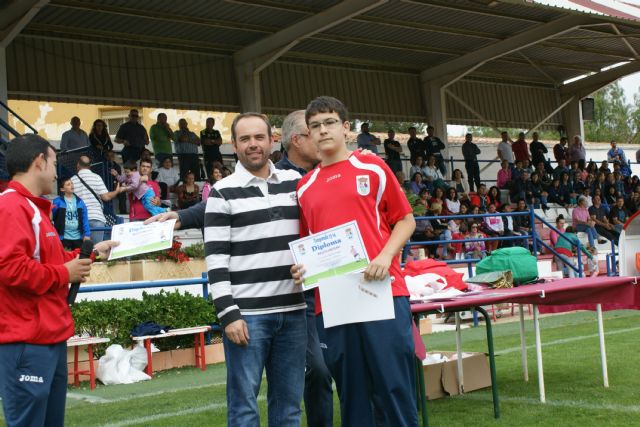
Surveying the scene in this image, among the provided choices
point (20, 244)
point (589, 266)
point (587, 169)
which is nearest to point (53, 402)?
point (20, 244)

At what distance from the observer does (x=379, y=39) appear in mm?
24469

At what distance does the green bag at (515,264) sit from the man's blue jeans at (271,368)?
10.5 ft

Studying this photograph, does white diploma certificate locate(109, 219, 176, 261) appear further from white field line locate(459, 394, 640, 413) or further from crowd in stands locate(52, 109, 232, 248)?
crowd in stands locate(52, 109, 232, 248)

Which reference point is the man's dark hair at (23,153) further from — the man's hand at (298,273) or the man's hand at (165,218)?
the man's hand at (298,273)

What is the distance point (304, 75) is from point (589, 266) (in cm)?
987

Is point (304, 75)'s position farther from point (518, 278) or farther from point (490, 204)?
point (518, 278)

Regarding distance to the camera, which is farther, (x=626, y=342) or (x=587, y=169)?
(x=587, y=169)

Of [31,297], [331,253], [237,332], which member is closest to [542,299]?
[331,253]

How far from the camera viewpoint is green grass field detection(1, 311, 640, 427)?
21.2 ft

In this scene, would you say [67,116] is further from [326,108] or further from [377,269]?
[377,269]

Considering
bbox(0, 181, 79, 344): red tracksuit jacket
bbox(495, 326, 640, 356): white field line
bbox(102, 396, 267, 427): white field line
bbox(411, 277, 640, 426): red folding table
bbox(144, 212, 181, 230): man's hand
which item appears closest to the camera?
bbox(0, 181, 79, 344): red tracksuit jacket

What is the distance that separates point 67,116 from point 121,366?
1342 inches

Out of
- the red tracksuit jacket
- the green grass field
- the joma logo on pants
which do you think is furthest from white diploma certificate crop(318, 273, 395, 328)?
the green grass field

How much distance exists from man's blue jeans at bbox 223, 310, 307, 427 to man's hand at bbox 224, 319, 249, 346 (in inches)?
3.7
